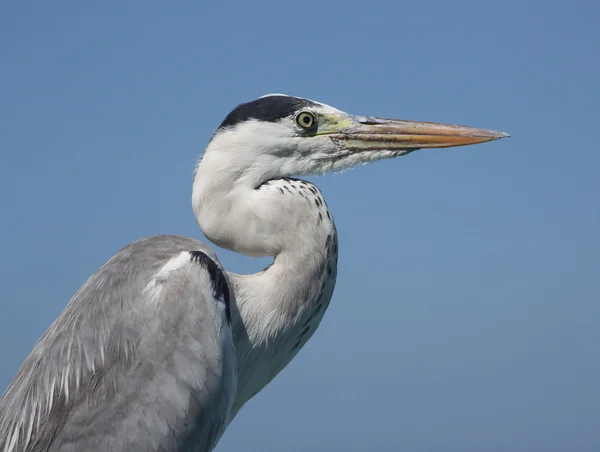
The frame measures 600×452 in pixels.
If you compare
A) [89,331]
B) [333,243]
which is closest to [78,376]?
[89,331]

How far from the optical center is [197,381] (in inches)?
186

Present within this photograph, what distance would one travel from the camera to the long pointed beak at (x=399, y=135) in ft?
18.5

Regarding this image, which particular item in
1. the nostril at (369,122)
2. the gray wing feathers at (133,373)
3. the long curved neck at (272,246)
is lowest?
the gray wing feathers at (133,373)

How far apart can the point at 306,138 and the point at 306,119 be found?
4.4 inches

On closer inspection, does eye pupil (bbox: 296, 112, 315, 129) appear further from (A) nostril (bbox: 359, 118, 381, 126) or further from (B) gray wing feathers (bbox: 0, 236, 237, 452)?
(B) gray wing feathers (bbox: 0, 236, 237, 452)

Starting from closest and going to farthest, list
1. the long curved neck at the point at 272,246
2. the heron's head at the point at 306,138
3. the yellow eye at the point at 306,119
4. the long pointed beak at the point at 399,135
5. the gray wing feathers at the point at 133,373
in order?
1. the gray wing feathers at the point at 133,373
2. the long curved neck at the point at 272,246
3. the heron's head at the point at 306,138
4. the yellow eye at the point at 306,119
5. the long pointed beak at the point at 399,135

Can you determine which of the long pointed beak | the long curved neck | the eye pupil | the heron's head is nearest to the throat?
the long curved neck

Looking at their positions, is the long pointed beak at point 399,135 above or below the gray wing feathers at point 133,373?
above

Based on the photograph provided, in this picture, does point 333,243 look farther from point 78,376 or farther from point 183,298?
point 78,376

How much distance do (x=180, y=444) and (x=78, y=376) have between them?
0.61 meters

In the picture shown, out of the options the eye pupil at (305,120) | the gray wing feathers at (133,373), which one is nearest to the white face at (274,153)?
the eye pupil at (305,120)

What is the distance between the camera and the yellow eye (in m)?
5.45

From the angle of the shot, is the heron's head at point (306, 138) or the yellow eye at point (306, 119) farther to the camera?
the yellow eye at point (306, 119)

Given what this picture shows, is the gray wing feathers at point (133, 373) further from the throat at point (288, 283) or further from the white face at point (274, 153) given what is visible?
the white face at point (274, 153)
